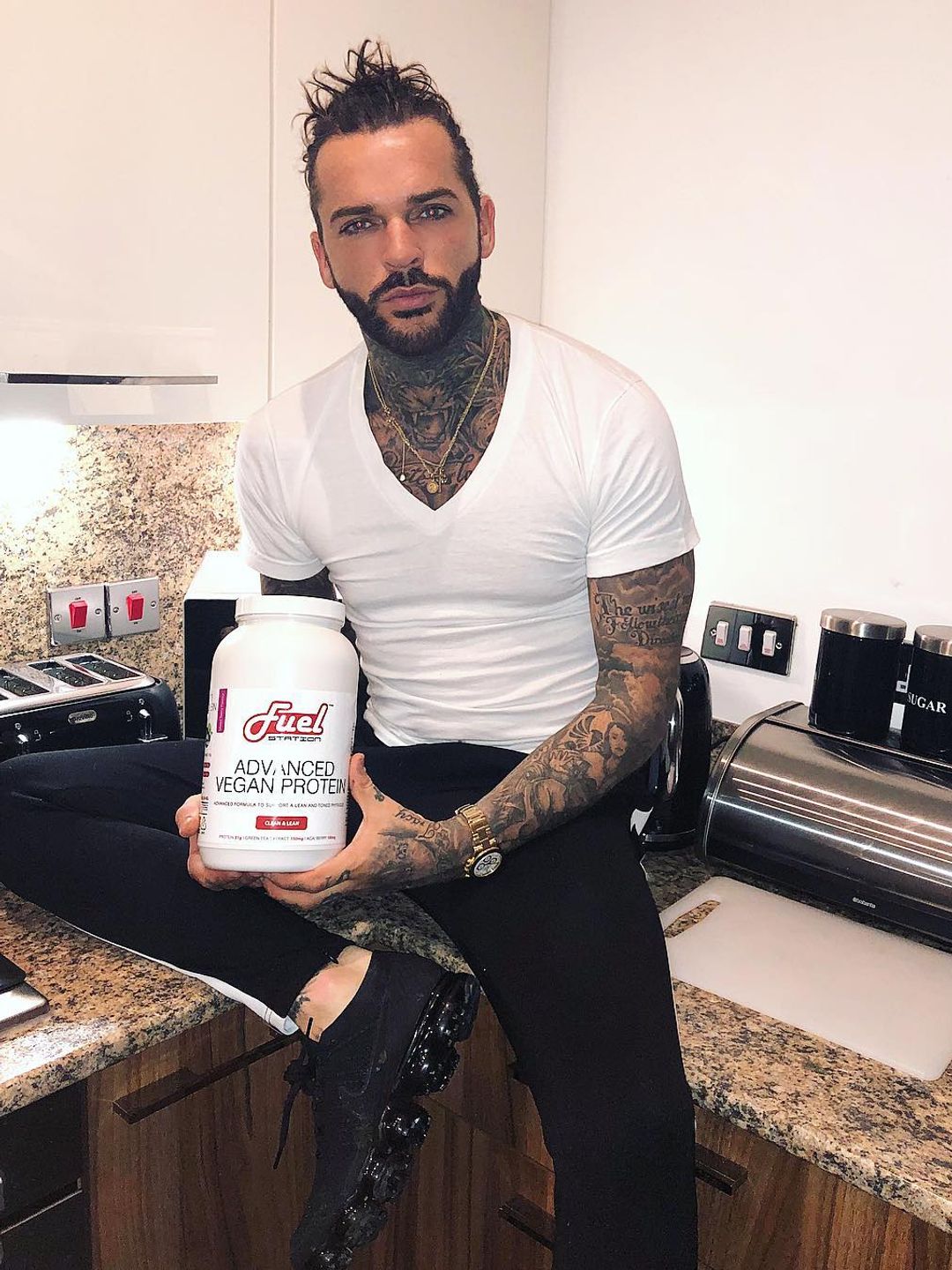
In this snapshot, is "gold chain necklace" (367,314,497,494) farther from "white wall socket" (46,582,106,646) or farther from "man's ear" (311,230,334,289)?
"white wall socket" (46,582,106,646)

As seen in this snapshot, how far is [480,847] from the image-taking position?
3.72 ft

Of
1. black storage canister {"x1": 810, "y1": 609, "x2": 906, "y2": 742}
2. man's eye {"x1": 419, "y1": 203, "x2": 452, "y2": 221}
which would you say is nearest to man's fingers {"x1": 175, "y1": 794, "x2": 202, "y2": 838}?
man's eye {"x1": 419, "y1": 203, "x2": 452, "y2": 221}

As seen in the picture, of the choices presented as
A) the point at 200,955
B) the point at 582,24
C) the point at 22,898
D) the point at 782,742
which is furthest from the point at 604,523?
the point at 582,24

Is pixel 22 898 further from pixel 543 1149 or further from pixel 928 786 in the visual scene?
pixel 928 786

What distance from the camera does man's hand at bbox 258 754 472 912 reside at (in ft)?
3.37

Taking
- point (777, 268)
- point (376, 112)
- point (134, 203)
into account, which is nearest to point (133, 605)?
point (134, 203)

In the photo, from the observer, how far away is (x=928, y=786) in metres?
1.40

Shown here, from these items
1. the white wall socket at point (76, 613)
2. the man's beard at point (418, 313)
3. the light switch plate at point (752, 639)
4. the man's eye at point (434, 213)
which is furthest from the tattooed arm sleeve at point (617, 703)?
the white wall socket at point (76, 613)

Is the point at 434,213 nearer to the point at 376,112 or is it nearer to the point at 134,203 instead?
the point at 376,112

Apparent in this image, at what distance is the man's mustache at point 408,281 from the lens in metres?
1.24

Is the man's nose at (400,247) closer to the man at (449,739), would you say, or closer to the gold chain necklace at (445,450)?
the man at (449,739)

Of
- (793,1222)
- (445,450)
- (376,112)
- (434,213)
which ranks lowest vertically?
(793,1222)

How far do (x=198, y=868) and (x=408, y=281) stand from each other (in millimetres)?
651

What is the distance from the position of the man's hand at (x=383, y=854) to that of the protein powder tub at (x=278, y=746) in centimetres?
6
